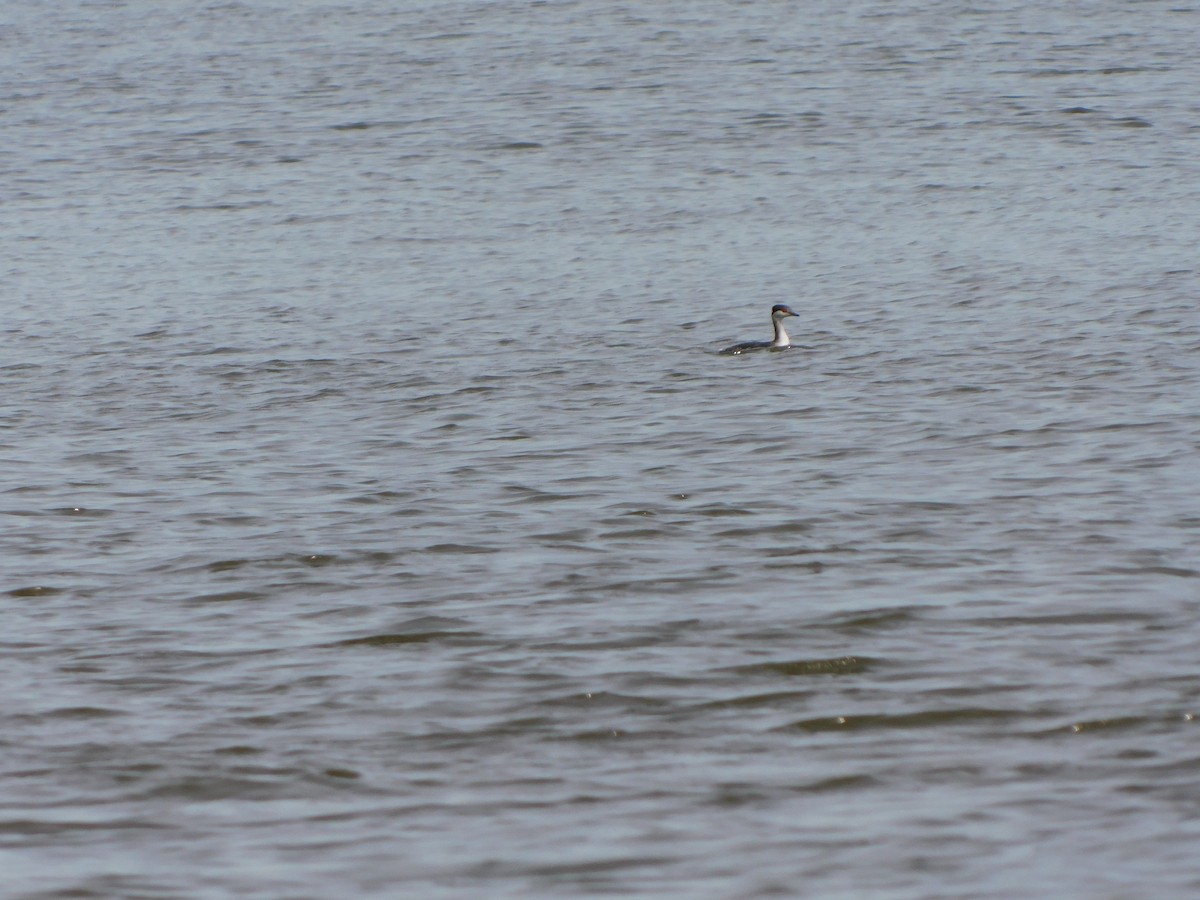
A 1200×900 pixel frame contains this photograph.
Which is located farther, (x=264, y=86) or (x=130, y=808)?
(x=264, y=86)

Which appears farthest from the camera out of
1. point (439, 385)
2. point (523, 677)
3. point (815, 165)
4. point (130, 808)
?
point (815, 165)

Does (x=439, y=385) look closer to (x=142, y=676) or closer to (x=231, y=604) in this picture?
(x=231, y=604)

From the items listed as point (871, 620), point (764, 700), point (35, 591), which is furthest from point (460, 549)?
point (764, 700)

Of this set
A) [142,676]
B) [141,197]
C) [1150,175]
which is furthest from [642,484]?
[141,197]

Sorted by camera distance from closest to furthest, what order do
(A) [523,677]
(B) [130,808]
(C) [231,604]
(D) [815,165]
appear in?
1. (B) [130,808]
2. (A) [523,677]
3. (C) [231,604]
4. (D) [815,165]

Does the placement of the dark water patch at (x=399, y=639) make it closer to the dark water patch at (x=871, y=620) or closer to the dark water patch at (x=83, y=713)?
the dark water patch at (x=83, y=713)

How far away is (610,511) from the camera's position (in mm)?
11539

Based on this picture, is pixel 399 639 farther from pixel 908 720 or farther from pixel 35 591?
pixel 908 720

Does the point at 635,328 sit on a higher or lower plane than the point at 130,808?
lower

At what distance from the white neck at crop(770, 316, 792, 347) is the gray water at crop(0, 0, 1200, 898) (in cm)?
17

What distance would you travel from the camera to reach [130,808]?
7328 mm

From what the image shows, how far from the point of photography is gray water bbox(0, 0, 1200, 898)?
698 centimetres

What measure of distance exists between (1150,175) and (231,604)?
56.8 ft

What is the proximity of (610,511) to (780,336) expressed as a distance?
5849 mm
